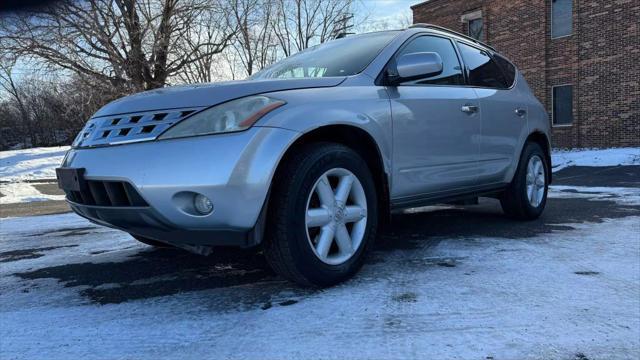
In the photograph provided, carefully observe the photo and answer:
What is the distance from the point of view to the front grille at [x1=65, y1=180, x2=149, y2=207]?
2.78m

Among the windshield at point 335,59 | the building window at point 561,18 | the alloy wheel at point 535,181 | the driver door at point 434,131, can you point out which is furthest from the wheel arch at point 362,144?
the building window at point 561,18

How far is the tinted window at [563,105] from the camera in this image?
1922 centimetres

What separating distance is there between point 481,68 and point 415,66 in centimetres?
153

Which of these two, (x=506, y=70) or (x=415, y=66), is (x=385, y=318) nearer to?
(x=415, y=66)

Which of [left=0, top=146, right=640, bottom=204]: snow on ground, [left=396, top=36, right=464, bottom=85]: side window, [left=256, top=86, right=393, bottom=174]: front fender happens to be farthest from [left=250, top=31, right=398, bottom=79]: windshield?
[left=0, top=146, right=640, bottom=204]: snow on ground

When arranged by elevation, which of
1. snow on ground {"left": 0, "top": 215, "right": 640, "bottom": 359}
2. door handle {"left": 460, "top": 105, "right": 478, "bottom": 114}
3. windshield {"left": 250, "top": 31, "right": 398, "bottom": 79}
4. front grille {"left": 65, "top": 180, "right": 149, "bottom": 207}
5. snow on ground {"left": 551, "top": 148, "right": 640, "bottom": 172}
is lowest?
snow on ground {"left": 551, "top": 148, "right": 640, "bottom": 172}

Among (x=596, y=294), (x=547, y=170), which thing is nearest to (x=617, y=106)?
(x=547, y=170)

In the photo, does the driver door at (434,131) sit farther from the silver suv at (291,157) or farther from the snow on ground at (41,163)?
the snow on ground at (41,163)

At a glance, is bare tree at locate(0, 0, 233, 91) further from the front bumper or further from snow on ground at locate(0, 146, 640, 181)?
the front bumper

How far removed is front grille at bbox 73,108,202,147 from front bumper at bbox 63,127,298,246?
9 cm

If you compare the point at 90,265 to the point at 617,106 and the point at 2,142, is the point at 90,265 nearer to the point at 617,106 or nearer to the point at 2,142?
the point at 617,106

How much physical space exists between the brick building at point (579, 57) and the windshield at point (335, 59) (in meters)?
16.4

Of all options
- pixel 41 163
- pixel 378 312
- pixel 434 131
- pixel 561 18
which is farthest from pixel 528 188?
pixel 41 163

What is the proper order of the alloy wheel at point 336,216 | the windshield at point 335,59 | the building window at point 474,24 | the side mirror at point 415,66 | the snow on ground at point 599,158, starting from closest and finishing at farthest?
1. the alloy wheel at point 336,216
2. the side mirror at point 415,66
3. the windshield at point 335,59
4. the snow on ground at point 599,158
5. the building window at point 474,24
